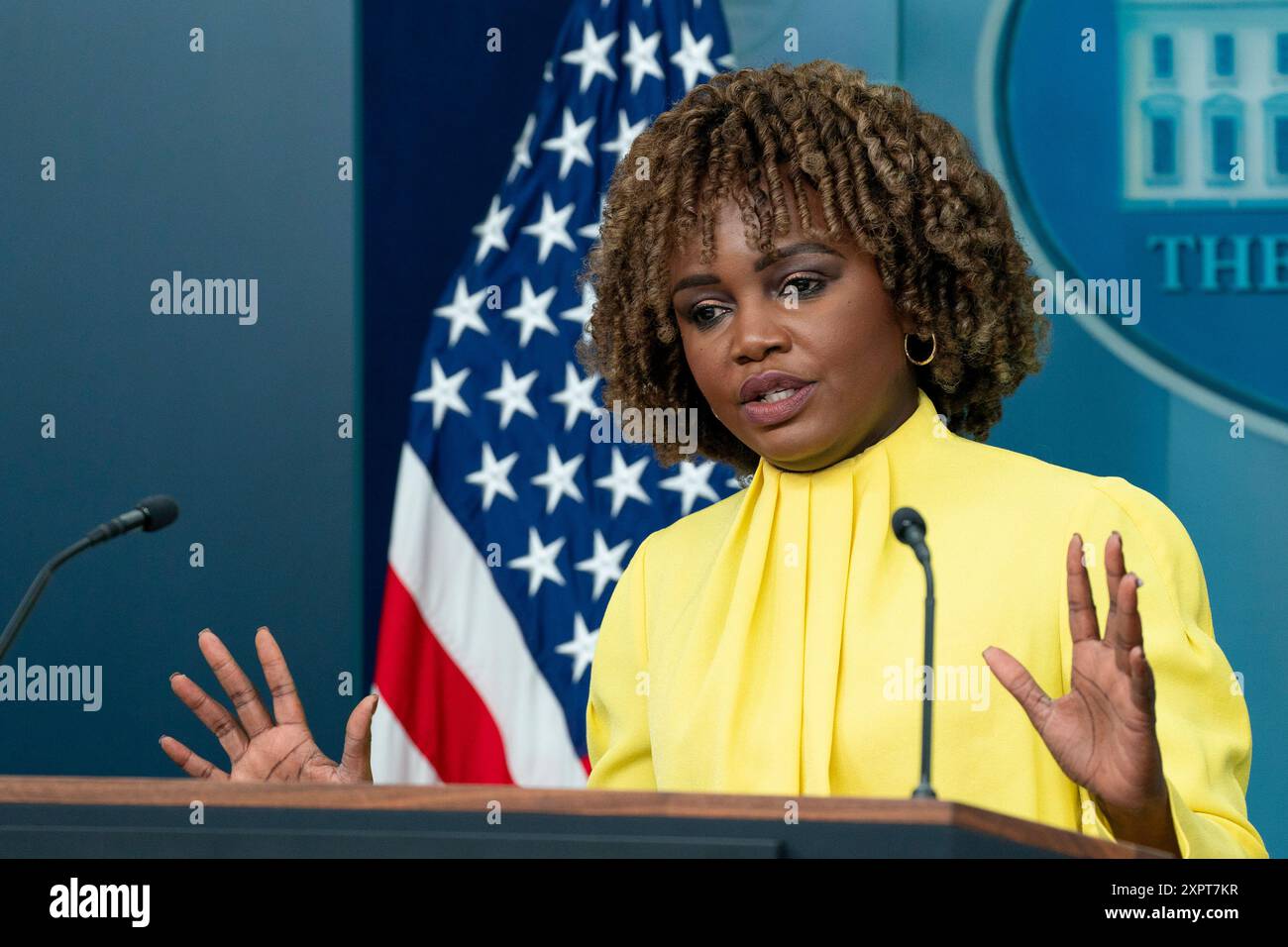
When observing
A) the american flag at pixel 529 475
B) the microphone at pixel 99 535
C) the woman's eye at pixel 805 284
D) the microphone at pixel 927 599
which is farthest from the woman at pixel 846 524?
the american flag at pixel 529 475

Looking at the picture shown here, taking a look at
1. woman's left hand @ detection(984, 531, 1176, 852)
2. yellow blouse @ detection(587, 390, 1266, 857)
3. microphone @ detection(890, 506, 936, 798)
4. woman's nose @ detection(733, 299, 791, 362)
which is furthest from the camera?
woman's nose @ detection(733, 299, 791, 362)

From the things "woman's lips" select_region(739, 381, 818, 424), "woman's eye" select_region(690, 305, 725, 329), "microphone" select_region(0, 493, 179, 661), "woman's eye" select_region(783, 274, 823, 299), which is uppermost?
"woman's eye" select_region(783, 274, 823, 299)

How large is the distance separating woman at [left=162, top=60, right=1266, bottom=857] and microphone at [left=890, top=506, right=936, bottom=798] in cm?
12

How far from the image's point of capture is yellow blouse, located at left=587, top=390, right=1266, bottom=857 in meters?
2.29

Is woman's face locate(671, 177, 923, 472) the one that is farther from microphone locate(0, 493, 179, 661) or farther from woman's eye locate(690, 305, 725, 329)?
microphone locate(0, 493, 179, 661)

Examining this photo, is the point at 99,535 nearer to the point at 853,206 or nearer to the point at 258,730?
the point at 258,730

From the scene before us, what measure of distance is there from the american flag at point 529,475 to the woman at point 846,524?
5.03ft

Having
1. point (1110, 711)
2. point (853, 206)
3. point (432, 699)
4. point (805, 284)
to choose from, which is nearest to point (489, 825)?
point (1110, 711)

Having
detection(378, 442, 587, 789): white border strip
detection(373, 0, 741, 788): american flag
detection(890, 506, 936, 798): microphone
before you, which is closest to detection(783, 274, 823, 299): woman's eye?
detection(890, 506, 936, 798): microphone

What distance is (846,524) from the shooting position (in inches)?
102

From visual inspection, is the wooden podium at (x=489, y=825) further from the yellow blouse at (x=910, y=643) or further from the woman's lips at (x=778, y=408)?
the woman's lips at (x=778, y=408)

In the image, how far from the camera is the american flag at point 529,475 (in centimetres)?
444

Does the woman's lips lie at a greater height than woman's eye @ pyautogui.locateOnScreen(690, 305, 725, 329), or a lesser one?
lesser
